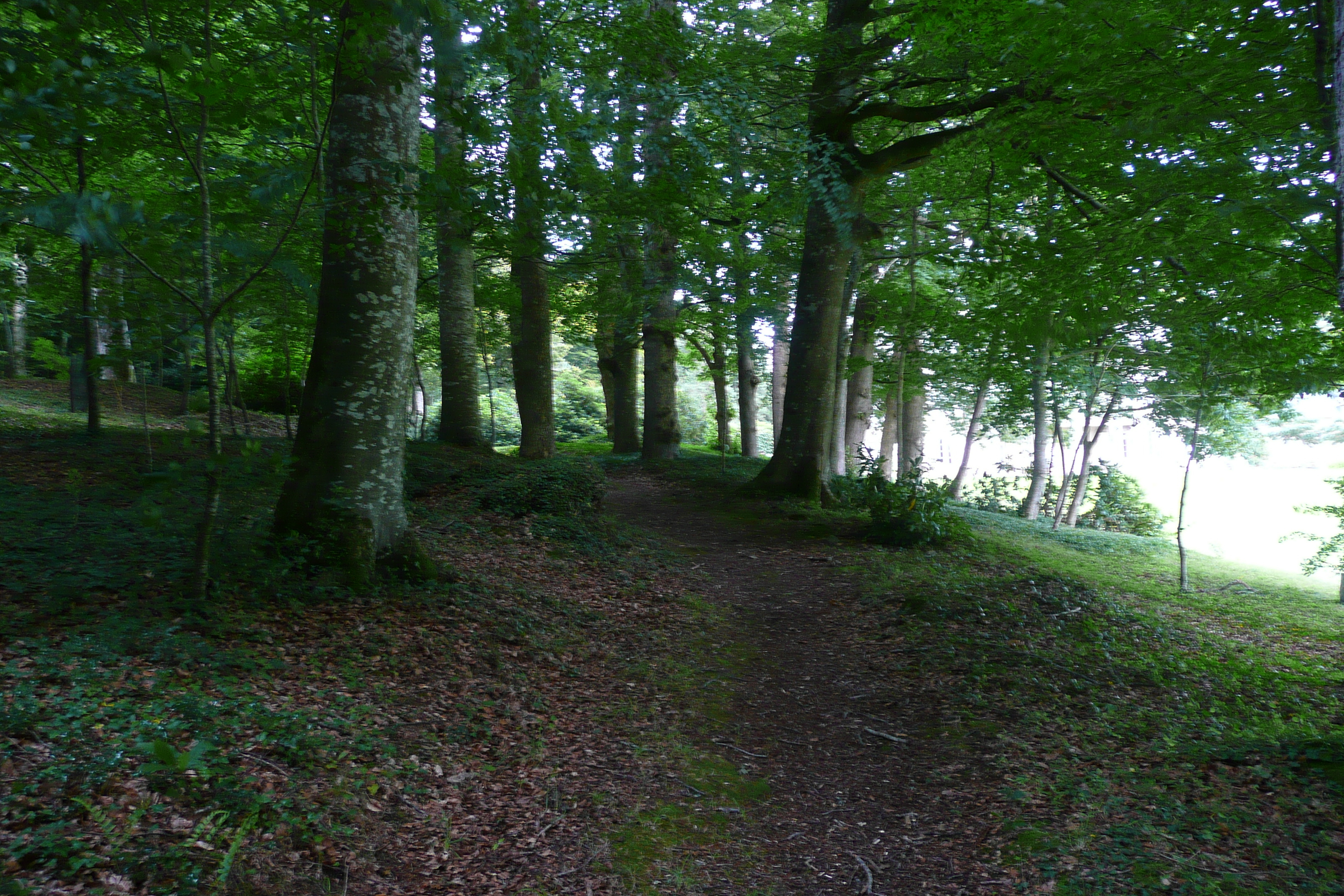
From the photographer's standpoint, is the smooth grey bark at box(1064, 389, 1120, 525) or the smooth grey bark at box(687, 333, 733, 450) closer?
the smooth grey bark at box(687, 333, 733, 450)

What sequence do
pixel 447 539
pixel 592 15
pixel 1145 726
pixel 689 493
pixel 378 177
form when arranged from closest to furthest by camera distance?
pixel 1145 726, pixel 378 177, pixel 447 539, pixel 592 15, pixel 689 493

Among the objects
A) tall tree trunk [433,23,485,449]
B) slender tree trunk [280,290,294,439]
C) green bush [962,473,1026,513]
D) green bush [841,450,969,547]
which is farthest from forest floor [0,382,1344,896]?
green bush [962,473,1026,513]

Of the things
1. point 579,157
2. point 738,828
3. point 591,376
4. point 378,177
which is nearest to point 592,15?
point 579,157

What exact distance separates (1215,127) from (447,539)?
26.2 ft

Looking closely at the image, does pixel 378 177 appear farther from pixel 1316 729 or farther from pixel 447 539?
pixel 1316 729

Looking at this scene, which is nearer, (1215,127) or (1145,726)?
(1145,726)

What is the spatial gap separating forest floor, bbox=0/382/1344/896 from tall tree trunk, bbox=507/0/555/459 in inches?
94.4

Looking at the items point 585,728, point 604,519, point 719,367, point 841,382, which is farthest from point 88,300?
point 719,367

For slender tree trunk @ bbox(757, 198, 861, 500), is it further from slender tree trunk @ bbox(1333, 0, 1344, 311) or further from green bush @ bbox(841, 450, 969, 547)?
slender tree trunk @ bbox(1333, 0, 1344, 311)

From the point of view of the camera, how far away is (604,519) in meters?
9.98

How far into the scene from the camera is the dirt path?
140 inches

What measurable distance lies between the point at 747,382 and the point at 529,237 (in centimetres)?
1246

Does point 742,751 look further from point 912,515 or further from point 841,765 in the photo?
point 912,515

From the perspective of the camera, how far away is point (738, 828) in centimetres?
390
